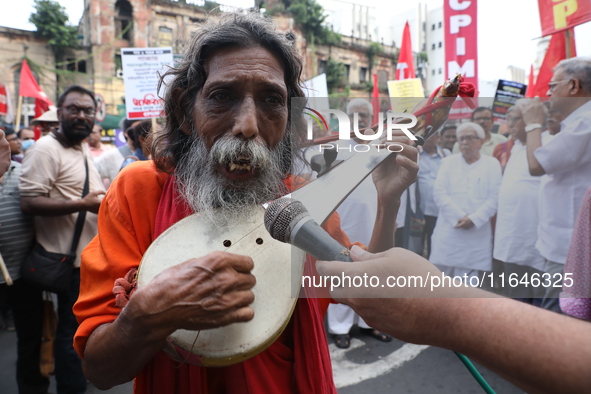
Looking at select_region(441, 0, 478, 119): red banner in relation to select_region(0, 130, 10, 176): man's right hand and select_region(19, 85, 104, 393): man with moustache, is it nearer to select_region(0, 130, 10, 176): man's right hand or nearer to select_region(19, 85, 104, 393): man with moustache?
select_region(19, 85, 104, 393): man with moustache


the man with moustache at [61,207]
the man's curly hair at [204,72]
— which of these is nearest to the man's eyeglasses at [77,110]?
the man with moustache at [61,207]

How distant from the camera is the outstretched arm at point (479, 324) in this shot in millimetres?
677

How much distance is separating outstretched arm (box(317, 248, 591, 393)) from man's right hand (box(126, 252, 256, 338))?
0.80ft

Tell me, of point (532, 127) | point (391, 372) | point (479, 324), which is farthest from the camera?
point (391, 372)

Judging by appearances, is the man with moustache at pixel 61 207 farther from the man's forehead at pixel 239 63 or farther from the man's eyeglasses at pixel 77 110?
the man's forehead at pixel 239 63

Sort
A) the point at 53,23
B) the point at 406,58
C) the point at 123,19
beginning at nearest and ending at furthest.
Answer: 1. the point at 406,58
2. the point at 53,23
3. the point at 123,19

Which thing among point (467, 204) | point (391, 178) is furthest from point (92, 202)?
point (467, 204)

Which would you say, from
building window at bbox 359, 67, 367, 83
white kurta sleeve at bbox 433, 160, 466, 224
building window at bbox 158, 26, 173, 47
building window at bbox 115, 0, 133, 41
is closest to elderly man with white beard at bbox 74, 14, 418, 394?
white kurta sleeve at bbox 433, 160, 466, 224

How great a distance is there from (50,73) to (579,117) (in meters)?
26.7

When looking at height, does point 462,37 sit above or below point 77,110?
above

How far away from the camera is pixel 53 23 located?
22.3 meters

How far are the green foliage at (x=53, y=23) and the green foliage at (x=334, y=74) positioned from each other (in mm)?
17219

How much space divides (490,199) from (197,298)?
0.79 m

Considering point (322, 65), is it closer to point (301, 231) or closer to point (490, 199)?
point (490, 199)
